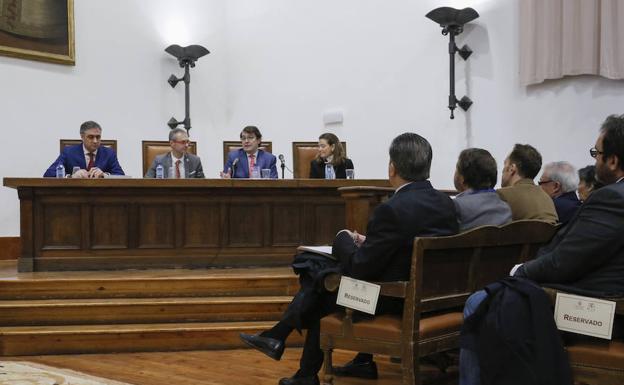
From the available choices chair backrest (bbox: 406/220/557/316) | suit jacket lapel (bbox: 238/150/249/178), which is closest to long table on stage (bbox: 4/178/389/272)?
suit jacket lapel (bbox: 238/150/249/178)

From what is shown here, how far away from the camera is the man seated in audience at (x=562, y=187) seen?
404 centimetres

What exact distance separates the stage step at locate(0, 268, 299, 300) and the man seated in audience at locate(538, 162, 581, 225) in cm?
194

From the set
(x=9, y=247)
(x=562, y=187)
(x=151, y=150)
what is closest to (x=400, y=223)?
(x=562, y=187)

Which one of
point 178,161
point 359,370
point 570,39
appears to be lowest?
point 359,370

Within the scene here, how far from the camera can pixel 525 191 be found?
3635 millimetres

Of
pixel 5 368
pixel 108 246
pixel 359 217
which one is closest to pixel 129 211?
pixel 108 246

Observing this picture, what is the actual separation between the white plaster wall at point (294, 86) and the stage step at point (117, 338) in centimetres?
332

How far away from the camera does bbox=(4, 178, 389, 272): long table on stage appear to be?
18.6 feet

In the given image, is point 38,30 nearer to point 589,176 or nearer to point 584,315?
point 589,176

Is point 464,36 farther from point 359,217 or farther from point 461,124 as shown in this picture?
point 359,217

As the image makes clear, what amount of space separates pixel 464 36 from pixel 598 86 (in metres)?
1.70

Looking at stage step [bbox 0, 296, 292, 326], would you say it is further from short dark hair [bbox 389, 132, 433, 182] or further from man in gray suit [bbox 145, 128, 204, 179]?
short dark hair [bbox 389, 132, 433, 182]

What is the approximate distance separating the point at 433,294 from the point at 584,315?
2.31 feet

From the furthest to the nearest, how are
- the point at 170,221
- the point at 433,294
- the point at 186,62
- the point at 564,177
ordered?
the point at 186,62 → the point at 170,221 → the point at 564,177 → the point at 433,294
